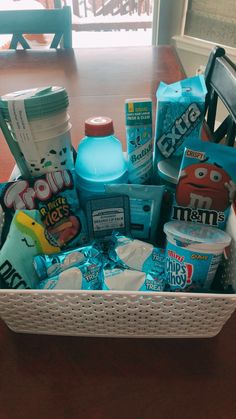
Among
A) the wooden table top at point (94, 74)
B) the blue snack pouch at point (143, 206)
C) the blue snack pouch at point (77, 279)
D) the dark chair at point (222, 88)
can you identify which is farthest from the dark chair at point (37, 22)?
the blue snack pouch at point (77, 279)

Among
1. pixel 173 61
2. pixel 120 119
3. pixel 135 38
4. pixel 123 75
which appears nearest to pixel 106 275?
pixel 120 119

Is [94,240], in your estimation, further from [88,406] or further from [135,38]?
[135,38]

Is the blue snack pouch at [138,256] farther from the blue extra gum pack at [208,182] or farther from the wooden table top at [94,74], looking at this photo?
the wooden table top at [94,74]

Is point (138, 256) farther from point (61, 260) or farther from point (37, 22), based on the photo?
point (37, 22)

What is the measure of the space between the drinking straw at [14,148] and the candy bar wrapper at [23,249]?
7 cm

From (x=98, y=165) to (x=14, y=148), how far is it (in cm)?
13

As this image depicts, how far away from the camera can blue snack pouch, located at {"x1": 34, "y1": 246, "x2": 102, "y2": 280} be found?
0.42m

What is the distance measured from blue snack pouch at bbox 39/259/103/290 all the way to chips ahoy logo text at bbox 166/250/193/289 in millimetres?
88

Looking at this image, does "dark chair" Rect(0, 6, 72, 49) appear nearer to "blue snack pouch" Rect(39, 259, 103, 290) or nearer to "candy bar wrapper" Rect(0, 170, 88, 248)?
"candy bar wrapper" Rect(0, 170, 88, 248)

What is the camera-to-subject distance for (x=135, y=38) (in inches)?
119

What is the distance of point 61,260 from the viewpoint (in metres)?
0.43

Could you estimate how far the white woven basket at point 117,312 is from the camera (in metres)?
0.35

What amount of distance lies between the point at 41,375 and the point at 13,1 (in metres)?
2.94

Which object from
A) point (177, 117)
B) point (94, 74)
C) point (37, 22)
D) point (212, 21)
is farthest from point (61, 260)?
point (212, 21)
